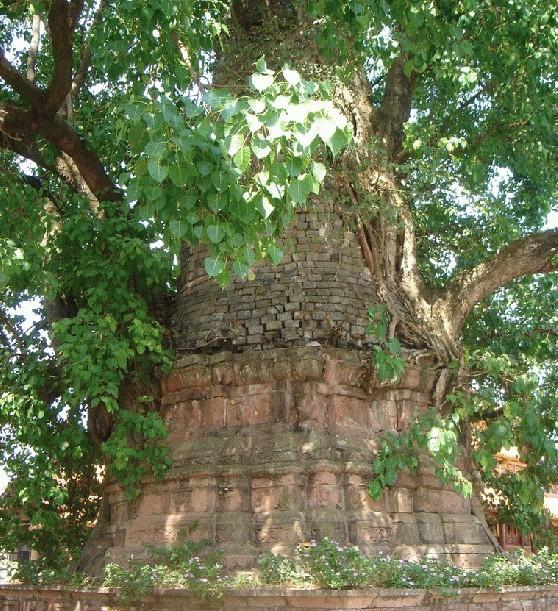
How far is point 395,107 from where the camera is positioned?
9.30 meters

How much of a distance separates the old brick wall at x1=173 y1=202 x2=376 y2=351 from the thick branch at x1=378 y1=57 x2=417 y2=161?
1.38m

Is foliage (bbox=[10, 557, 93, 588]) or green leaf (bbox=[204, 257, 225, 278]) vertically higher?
green leaf (bbox=[204, 257, 225, 278])

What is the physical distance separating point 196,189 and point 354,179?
13.7ft

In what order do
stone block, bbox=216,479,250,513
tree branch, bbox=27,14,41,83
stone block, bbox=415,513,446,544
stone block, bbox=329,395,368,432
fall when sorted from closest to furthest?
stone block, bbox=216,479,250,513 < stone block, bbox=415,513,446,544 < stone block, bbox=329,395,368,432 < tree branch, bbox=27,14,41,83

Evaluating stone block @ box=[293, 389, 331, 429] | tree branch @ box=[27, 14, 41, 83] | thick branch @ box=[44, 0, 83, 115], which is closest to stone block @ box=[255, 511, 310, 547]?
stone block @ box=[293, 389, 331, 429]

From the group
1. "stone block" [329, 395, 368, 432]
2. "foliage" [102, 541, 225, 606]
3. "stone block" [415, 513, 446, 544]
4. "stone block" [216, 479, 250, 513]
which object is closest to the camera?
"foliage" [102, 541, 225, 606]

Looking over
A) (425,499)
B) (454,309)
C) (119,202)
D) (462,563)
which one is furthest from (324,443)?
(119,202)

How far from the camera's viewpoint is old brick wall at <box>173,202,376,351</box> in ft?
25.3

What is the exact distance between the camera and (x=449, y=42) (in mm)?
7238

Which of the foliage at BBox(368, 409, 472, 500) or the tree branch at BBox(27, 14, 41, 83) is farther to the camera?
the tree branch at BBox(27, 14, 41, 83)

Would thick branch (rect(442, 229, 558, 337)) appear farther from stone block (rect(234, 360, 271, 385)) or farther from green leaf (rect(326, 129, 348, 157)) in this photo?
green leaf (rect(326, 129, 348, 157))

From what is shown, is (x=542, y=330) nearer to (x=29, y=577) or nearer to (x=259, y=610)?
(x=259, y=610)

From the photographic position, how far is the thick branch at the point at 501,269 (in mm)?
8461

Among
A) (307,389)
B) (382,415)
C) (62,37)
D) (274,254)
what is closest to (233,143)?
(274,254)
